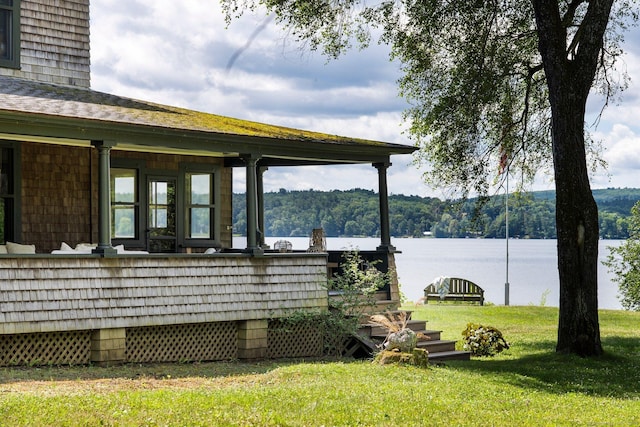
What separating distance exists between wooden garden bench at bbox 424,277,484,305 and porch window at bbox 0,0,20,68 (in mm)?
20986

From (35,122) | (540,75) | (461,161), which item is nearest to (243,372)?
(35,122)

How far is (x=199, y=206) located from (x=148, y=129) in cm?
516


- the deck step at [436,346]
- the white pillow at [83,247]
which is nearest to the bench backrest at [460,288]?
the deck step at [436,346]

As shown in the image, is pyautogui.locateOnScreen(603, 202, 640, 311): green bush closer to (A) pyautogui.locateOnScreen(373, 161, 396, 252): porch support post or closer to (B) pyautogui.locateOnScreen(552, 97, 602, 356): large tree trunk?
(A) pyautogui.locateOnScreen(373, 161, 396, 252): porch support post

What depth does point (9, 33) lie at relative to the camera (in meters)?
17.9

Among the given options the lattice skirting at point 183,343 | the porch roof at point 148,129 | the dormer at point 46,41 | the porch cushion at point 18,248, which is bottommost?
the lattice skirting at point 183,343

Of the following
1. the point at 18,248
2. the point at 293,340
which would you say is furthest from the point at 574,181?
the point at 18,248

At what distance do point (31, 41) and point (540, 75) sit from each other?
11.8m

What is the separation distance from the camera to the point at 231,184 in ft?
69.9

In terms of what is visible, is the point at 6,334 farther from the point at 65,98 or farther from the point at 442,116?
the point at 442,116

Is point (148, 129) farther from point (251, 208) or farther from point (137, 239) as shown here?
point (137, 239)

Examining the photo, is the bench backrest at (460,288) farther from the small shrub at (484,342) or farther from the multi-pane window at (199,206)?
the multi-pane window at (199,206)

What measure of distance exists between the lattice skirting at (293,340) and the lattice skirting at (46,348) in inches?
144

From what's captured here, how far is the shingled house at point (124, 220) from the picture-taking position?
571 inches
